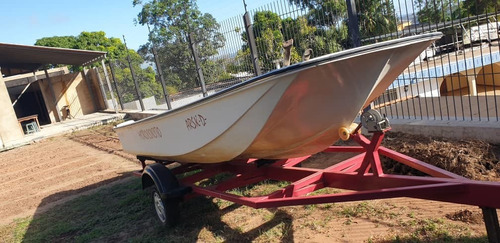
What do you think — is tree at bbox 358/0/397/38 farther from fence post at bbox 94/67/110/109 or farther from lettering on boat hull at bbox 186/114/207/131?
fence post at bbox 94/67/110/109

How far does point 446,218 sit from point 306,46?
3.89m

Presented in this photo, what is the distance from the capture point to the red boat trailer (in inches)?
84.4

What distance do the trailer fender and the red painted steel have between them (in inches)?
A: 5.2

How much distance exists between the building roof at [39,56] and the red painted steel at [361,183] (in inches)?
612

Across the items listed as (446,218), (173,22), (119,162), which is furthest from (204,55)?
(173,22)

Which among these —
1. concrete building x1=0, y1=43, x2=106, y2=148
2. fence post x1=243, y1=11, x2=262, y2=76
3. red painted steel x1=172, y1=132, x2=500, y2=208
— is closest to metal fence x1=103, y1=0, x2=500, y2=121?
fence post x1=243, y1=11, x2=262, y2=76

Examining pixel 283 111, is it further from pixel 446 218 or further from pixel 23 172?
pixel 23 172

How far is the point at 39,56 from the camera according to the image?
18.2 meters

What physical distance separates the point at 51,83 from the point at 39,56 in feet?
8.72

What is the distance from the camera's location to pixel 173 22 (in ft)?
110

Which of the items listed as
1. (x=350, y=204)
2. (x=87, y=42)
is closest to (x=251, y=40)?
(x=350, y=204)

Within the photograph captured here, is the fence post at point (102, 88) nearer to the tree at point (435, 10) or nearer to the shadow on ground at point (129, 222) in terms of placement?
the shadow on ground at point (129, 222)

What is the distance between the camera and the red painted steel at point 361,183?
213 centimetres

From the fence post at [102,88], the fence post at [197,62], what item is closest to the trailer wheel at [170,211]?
the fence post at [197,62]
